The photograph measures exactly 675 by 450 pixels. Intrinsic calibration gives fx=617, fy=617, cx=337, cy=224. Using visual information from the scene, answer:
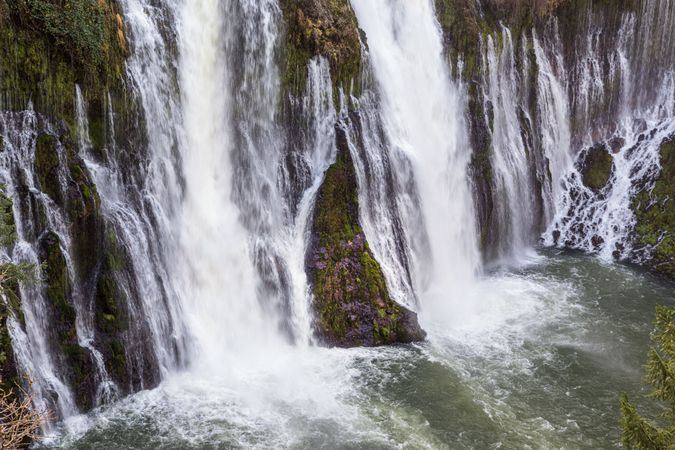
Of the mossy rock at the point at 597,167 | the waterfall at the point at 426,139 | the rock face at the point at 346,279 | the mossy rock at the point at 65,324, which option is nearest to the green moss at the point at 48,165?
the mossy rock at the point at 65,324

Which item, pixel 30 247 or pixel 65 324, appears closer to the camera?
pixel 30 247

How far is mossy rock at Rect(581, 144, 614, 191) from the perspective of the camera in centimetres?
2483

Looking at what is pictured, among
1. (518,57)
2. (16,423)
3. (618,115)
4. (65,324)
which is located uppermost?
(518,57)

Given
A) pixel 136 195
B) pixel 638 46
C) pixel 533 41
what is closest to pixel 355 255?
pixel 136 195

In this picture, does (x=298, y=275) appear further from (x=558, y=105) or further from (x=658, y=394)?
(x=558, y=105)

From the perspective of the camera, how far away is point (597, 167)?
25109 mm

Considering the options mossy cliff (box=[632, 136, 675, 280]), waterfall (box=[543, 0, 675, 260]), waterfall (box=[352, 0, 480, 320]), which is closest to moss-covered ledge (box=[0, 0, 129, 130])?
waterfall (box=[352, 0, 480, 320])

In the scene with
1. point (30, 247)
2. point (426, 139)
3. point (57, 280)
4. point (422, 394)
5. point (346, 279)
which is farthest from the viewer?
point (426, 139)

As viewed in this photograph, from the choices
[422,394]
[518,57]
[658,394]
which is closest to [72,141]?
[422,394]

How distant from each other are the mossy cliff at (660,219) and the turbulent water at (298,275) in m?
1.26

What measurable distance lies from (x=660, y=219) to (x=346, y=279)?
13.9m

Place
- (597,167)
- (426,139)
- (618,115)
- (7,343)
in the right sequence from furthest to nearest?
(618,115) → (597,167) → (426,139) → (7,343)

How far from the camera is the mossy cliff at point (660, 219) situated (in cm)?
2172

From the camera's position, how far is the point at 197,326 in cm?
1413
